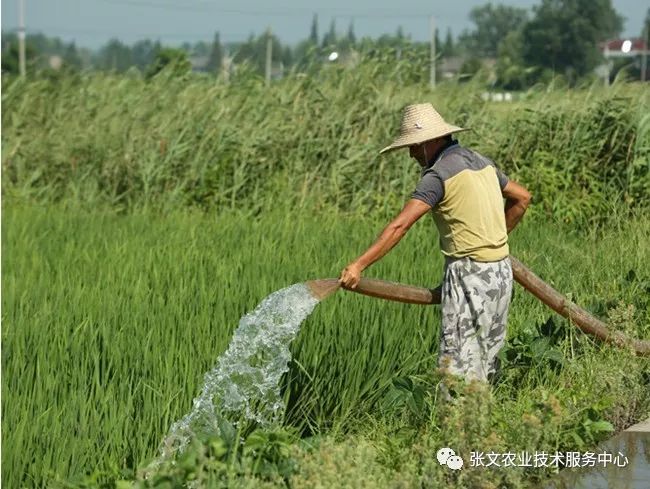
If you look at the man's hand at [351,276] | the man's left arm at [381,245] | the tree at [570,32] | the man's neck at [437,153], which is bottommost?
the tree at [570,32]

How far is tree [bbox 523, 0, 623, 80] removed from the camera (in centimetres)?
5562

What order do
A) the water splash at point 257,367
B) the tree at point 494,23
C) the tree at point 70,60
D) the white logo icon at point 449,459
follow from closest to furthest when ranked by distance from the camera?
the white logo icon at point 449,459
the water splash at point 257,367
the tree at point 70,60
the tree at point 494,23

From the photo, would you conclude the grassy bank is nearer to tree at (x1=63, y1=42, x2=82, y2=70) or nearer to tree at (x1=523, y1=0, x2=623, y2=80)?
tree at (x1=63, y1=42, x2=82, y2=70)

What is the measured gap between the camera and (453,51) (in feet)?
225

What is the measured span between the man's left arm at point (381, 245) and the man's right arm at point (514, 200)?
0.82 meters

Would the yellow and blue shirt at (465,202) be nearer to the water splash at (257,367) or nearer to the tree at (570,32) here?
the water splash at (257,367)

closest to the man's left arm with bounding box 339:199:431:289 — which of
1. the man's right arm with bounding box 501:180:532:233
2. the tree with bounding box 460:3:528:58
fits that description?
the man's right arm with bounding box 501:180:532:233

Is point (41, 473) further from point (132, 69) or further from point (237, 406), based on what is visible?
point (132, 69)

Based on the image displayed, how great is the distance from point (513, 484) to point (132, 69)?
40.3 feet

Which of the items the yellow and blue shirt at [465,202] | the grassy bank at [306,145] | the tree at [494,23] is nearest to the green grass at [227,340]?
the yellow and blue shirt at [465,202]

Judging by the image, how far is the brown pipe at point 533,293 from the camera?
19.8 ft

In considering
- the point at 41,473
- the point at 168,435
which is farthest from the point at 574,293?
the point at 41,473

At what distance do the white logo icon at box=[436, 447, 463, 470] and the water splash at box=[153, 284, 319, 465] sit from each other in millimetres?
686

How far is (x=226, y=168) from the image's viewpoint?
44.7ft
